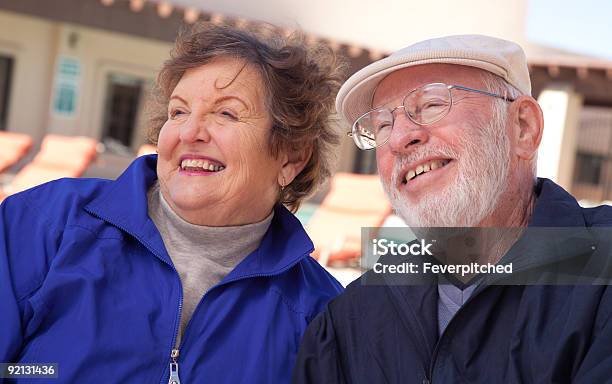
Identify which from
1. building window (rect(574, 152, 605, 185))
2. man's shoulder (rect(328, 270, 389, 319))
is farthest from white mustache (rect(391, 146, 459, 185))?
building window (rect(574, 152, 605, 185))

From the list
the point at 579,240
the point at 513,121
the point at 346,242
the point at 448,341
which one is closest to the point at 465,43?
the point at 513,121

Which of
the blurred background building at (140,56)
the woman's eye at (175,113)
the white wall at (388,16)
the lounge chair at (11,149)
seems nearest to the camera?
the woman's eye at (175,113)

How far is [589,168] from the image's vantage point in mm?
23562

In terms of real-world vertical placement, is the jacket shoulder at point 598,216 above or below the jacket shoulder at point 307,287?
above

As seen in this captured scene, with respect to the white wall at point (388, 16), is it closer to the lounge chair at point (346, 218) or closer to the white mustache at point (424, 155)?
the lounge chair at point (346, 218)

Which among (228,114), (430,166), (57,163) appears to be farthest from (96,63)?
(430,166)

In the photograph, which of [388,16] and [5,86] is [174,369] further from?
[388,16]

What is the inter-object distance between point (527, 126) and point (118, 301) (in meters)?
1.30

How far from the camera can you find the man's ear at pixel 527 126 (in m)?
2.06

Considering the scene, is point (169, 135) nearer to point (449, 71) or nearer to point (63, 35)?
point (449, 71)

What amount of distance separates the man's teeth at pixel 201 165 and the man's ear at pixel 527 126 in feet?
2.96

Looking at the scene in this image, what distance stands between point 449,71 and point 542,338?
818 mm

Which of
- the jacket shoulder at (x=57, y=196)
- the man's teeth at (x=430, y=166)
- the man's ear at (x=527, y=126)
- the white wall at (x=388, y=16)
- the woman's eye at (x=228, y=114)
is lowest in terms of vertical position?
the jacket shoulder at (x=57, y=196)

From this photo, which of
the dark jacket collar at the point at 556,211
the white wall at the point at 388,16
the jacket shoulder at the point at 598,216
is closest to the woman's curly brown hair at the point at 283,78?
the dark jacket collar at the point at 556,211
